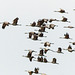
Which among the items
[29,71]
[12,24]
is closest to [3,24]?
[12,24]

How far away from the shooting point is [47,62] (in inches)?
3167

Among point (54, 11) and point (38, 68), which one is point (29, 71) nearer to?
point (38, 68)

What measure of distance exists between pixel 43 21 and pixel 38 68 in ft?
14.8

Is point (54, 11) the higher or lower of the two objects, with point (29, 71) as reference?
higher

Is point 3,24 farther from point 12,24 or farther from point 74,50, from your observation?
point 74,50

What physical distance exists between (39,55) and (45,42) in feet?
4.28

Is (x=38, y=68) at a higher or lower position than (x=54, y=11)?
lower

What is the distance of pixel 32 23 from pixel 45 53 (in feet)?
9.68

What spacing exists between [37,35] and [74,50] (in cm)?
395

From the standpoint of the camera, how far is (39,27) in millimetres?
78125

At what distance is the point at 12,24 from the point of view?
7788cm

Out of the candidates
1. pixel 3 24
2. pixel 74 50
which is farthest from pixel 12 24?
pixel 74 50

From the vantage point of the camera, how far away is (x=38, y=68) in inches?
3150

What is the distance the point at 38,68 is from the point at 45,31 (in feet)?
13.0
